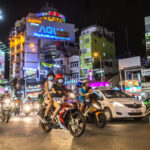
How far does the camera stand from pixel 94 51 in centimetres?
5791

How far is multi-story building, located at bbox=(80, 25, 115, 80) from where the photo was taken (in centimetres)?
5453

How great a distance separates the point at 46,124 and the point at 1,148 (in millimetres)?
2210

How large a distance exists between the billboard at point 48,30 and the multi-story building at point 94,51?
4080 millimetres

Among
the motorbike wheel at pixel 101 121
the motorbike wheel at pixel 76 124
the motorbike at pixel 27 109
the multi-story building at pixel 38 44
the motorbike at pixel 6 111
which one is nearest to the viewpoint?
the motorbike wheel at pixel 76 124

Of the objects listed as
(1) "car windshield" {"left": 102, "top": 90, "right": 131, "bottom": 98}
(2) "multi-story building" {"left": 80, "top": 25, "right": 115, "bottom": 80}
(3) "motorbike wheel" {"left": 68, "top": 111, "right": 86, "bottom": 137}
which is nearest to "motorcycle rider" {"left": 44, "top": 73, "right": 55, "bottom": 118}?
(3) "motorbike wheel" {"left": 68, "top": 111, "right": 86, "bottom": 137}

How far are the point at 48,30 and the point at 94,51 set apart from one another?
12827 millimetres

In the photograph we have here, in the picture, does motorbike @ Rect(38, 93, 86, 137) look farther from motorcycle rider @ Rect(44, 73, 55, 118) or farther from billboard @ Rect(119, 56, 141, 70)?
billboard @ Rect(119, 56, 141, 70)

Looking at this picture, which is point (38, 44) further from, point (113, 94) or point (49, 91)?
point (49, 91)

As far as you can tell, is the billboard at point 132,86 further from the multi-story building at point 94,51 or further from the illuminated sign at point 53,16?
the illuminated sign at point 53,16

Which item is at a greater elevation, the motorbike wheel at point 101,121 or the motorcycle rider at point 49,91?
the motorcycle rider at point 49,91

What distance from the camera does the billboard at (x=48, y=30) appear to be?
166ft

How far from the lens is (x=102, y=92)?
1184cm

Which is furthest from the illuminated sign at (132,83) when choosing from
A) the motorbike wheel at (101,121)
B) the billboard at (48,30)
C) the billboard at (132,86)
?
the motorbike wheel at (101,121)

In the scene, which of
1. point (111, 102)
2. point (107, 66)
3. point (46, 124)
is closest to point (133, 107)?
point (111, 102)
